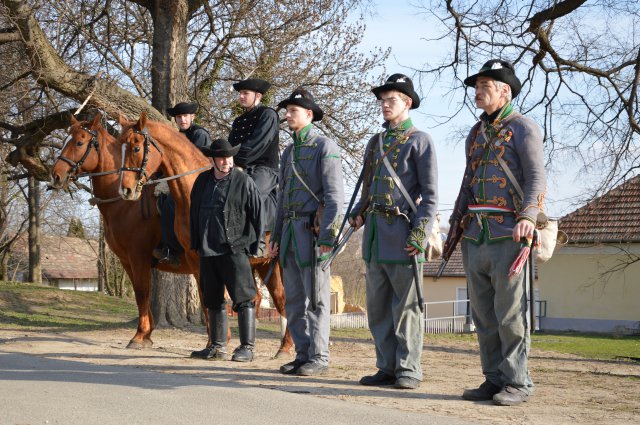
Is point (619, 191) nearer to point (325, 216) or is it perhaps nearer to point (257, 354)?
point (257, 354)

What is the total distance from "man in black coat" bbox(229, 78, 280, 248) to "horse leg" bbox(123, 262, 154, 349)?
6.53 feet

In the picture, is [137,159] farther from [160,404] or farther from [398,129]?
[160,404]

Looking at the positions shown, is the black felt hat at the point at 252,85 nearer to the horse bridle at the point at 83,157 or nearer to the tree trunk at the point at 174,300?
the horse bridle at the point at 83,157

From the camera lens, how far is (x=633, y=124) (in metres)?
13.2

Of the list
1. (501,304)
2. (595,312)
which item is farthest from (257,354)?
(595,312)

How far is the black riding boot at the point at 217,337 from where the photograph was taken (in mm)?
8977

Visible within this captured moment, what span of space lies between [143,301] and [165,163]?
1876 millimetres

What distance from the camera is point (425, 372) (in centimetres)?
837

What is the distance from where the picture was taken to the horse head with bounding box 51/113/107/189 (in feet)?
33.7

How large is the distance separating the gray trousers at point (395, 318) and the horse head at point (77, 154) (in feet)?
14.4

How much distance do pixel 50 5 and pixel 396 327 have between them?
401 inches

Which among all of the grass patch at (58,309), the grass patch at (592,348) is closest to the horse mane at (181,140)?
the grass patch at (592,348)

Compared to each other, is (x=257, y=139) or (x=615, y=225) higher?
(x=615, y=225)

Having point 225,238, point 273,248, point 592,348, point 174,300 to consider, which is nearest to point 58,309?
point 174,300
